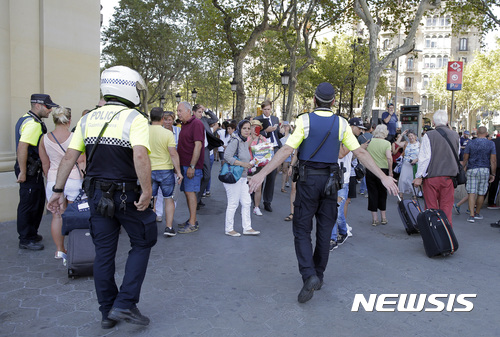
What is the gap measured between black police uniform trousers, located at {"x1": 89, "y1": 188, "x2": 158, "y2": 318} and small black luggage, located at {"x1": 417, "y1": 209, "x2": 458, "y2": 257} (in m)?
4.07

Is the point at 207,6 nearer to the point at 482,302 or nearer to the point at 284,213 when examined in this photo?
the point at 284,213

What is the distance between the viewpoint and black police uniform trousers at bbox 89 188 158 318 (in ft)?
11.5

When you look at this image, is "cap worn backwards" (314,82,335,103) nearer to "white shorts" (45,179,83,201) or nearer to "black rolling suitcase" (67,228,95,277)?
"black rolling suitcase" (67,228,95,277)

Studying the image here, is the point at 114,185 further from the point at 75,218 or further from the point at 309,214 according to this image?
the point at 309,214

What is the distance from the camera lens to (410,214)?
7250 millimetres

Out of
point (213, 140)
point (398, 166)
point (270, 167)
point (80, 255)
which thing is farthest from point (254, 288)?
point (398, 166)

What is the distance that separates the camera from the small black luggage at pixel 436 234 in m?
5.88

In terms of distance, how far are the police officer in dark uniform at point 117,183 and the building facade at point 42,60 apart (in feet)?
15.4

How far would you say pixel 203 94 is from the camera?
195 feet

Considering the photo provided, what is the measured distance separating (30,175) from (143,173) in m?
3.23

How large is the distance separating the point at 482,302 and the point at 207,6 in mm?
21443

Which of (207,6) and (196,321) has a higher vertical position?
(207,6)

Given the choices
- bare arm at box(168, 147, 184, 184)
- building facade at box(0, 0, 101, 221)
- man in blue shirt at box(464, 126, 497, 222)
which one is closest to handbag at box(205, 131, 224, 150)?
bare arm at box(168, 147, 184, 184)

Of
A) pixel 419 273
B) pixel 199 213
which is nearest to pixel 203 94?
pixel 199 213
